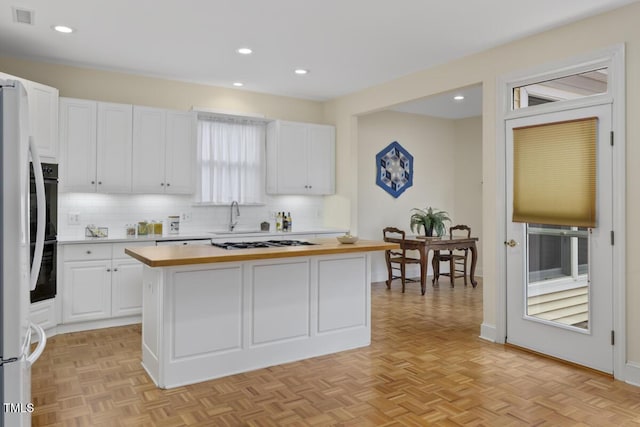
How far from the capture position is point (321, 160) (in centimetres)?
653

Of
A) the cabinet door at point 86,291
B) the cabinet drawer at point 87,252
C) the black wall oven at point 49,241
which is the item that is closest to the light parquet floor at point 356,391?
the cabinet door at point 86,291

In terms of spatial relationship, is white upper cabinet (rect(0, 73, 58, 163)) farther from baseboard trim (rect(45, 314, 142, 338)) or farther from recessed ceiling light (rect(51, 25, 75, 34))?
baseboard trim (rect(45, 314, 142, 338))

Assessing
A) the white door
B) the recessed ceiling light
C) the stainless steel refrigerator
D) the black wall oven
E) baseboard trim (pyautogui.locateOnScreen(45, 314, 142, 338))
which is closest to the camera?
the stainless steel refrigerator

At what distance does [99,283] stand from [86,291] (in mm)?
139

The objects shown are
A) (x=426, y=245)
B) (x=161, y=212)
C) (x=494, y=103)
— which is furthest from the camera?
(x=426, y=245)

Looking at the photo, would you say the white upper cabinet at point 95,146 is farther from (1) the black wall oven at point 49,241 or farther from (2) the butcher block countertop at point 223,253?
(2) the butcher block countertop at point 223,253

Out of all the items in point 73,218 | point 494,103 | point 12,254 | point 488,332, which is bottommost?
point 488,332

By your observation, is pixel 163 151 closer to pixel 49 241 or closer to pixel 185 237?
pixel 185 237

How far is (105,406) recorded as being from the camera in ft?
9.43

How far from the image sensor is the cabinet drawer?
453cm

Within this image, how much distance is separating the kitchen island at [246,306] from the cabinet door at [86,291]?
1.33 meters

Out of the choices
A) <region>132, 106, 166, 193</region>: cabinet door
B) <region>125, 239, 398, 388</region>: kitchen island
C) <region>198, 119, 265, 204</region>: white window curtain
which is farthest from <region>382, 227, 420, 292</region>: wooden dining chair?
<region>132, 106, 166, 193</region>: cabinet door

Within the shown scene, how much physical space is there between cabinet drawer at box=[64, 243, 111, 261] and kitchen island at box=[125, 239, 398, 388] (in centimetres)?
136

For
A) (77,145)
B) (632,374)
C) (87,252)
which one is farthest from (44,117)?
(632,374)
